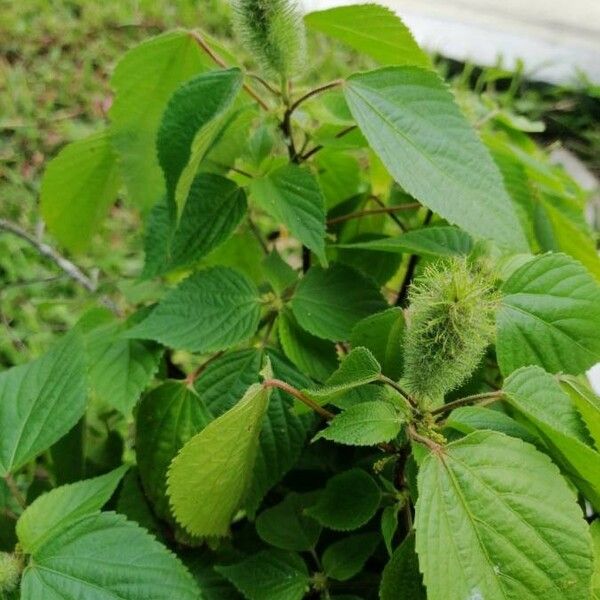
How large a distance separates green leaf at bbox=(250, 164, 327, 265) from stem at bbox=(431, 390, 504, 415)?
179 millimetres

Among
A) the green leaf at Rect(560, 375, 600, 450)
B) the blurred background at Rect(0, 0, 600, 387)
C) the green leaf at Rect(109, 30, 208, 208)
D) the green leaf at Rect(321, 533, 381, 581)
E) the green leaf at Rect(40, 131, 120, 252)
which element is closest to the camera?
the green leaf at Rect(560, 375, 600, 450)

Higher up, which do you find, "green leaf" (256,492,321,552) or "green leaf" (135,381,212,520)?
"green leaf" (135,381,212,520)

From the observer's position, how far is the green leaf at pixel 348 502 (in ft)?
2.05

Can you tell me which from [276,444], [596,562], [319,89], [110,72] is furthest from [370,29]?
[110,72]

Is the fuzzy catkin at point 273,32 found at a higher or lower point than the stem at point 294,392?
higher

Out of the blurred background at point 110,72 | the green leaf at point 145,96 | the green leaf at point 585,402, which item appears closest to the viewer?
the green leaf at point 585,402

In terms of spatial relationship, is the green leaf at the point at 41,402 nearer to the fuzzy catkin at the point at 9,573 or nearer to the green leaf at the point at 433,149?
the fuzzy catkin at the point at 9,573

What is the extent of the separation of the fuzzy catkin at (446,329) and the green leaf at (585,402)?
3.9 inches

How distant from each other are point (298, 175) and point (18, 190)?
1648 millimetres

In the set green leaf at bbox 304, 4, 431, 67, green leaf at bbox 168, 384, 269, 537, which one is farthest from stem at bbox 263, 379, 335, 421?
green leaf at bbox 304, 4, 431, 67

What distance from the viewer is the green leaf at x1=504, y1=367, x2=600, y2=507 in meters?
0.52

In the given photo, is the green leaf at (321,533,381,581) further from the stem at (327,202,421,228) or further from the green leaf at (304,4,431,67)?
the green leaf at (304,4,431,67)

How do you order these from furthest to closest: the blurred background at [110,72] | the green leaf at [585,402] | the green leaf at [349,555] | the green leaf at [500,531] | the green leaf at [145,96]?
the blurred background at [110,72], the green leaf at [145,96], the green leaf at [349,555], the green leaf at [585,402], the green leaf at [500,531]

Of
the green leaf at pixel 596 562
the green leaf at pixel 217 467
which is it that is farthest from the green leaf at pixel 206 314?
the green leaf at pixel 596 562
